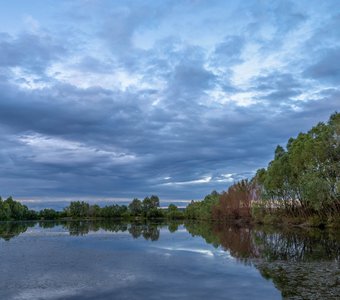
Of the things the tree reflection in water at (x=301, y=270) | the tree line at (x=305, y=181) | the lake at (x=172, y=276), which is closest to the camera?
the tree reflection in water at (x=301, y=270)

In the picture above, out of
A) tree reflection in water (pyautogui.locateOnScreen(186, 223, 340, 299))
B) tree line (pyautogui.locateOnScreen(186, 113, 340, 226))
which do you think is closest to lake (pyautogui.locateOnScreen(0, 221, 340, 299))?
tree reflection in water (pyautogui.locateOnScreen(186, 223, 340, 299))

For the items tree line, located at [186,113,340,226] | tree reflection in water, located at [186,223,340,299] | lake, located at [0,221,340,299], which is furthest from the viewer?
tree line, located at [186,113,340,226]

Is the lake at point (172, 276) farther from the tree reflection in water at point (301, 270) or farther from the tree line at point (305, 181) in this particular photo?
the tree line at point (305, 181)

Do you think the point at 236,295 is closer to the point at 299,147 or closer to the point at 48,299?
the point at 48,299

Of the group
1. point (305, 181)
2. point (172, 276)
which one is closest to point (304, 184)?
point (305, 181)

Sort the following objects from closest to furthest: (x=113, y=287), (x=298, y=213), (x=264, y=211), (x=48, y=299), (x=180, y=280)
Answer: (x=48, y=299)
(x=113, y=287)
(x=180, y=280)
(x=298, y=213)
(x=264, y=211)

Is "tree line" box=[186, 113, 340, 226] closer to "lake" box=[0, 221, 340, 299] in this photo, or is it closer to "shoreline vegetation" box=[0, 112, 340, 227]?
"shoreline vegetation" box=[0, 112, 340, 227]

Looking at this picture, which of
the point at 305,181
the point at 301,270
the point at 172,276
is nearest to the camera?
the point at 172,276

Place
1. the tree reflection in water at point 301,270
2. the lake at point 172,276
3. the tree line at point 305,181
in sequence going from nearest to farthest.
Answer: the tree reflection in water at point 301,270 → the lake at point 172,276 → the tree line at point 305,181

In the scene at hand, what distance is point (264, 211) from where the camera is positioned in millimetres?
99312

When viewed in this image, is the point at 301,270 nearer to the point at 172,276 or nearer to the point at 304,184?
the point at 172,276

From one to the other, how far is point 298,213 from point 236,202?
4075 centimetres

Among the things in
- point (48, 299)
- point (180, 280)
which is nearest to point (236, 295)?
point (180, 280)

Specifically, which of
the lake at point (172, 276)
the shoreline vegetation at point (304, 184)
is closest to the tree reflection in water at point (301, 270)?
the lake at point (172, 276)
